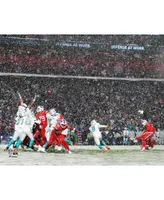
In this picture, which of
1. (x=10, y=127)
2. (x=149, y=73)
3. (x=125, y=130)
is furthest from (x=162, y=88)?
(x=10, y=127)

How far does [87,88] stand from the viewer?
9.53 meters

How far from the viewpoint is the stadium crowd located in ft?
29.1

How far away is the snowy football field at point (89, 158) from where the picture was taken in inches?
324

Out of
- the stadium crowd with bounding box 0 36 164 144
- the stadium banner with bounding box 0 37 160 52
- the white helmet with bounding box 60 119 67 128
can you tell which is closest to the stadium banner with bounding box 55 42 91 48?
the stadium banner with bounding box 0 37 160 52

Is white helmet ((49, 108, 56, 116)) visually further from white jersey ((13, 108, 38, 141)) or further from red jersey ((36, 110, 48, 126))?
white jersey ((13, 108, 38, 141))

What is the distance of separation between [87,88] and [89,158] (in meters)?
1.50

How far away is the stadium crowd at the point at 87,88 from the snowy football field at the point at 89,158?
341 millimetres

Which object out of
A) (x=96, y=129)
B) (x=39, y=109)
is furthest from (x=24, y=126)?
(x=96, y=129)

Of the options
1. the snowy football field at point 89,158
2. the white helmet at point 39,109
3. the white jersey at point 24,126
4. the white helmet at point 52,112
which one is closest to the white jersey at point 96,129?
the snowy football field at point 89,158

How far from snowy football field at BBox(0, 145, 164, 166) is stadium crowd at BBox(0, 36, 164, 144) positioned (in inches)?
Answer: 13.4

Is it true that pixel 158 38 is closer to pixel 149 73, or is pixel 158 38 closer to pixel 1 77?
pixel 149 73

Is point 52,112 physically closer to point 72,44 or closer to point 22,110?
point 22,110

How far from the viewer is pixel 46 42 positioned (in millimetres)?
8750

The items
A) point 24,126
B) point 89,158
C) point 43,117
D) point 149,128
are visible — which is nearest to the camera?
point 89,158
